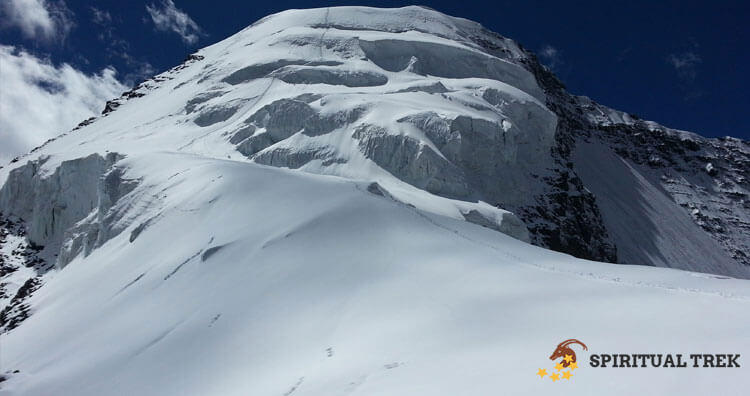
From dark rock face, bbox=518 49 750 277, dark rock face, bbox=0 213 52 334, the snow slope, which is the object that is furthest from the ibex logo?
dark rock face, bbox=518 49 750 277

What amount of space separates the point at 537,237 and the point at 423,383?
51905 millimetres

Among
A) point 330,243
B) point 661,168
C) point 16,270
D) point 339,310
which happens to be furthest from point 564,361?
point 661,168

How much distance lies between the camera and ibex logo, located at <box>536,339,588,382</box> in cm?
898

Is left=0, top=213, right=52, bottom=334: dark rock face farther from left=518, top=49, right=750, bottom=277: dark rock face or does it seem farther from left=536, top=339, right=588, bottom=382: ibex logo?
left=518, top=49, right=750, bottom=277: dark rock face

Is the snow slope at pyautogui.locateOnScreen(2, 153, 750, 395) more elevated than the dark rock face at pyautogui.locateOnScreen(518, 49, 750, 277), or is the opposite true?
the dark rock face at pyautogui.locateOnScreen(518, 49, 750, 277)

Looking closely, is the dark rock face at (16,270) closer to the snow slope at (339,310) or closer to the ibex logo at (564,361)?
the snow slope at (339,310)

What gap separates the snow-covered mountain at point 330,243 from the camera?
449 inches

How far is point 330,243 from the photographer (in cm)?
2098

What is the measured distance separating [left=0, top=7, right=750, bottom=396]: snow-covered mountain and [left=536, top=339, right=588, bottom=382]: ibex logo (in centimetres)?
18

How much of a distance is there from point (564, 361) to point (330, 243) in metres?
12.5

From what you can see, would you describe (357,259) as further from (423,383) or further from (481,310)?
(423,383)

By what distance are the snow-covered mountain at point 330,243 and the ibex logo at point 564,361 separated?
18 centimetres

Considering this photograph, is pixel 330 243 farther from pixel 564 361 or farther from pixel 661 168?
pixel 661 168

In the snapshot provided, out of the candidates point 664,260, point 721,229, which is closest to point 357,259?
point 664,260
